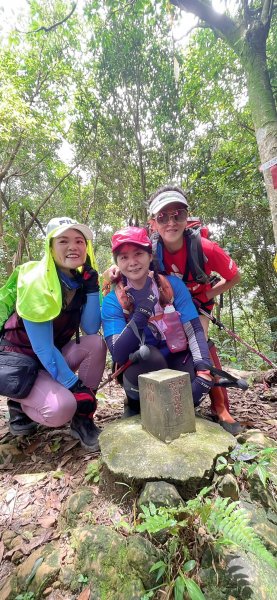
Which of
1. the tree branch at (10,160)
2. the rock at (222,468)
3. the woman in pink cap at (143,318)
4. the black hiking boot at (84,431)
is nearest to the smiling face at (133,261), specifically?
the woman in pink cap at (143,318)

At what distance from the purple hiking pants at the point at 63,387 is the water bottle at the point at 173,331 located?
2.03ft

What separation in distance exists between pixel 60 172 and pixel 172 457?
1277 centimetres

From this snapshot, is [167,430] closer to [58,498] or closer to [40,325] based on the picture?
[58,498]

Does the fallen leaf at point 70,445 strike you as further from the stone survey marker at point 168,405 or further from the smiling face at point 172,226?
the smiling face at point 172,226

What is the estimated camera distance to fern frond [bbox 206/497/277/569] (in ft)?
4.42

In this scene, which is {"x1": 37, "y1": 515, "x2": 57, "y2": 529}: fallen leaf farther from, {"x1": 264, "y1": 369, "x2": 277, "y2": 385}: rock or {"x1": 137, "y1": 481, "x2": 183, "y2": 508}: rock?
{"x1": 264, "y1": 369, "x2": 277, "y2": 385}: rock

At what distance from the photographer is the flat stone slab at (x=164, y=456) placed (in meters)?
1.82

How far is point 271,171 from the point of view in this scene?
338 cm

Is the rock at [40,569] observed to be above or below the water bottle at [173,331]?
below

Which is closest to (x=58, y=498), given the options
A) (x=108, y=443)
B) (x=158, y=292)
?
(x=108, y=443)

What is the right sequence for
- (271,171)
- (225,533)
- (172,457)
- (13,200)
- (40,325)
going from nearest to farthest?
(225,533) < (172,457) < (40,325) < (271,171) < (13,200)

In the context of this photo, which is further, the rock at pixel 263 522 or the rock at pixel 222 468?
the rock at pixel 222 468

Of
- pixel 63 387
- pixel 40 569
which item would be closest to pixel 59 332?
pixel 63 387

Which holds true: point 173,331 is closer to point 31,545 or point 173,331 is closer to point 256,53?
point 31,545
